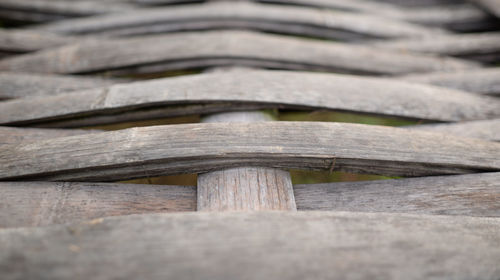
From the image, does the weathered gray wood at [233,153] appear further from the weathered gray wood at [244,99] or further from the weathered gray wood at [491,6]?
the weathered gray wood at [491,6]

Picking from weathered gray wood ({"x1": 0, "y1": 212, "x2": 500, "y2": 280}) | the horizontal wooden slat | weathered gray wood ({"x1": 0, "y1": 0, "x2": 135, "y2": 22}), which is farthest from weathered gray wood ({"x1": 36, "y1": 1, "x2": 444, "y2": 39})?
weathered gray wood ({"x1": 0, "y1": 212, "x2": 500, "y2": 280})

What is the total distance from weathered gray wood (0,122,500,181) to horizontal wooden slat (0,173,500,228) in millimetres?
18

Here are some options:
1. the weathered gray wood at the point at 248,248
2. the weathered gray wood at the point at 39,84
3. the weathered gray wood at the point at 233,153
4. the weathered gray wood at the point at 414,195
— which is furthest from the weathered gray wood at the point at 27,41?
the weathered gray wood at the point at 414,195

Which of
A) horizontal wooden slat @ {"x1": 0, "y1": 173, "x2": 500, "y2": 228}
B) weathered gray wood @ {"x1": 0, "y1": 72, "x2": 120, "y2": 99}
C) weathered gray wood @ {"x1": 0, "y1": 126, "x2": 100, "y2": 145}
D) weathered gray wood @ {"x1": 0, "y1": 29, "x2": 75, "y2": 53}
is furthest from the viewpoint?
weathered gray wood @ {"x1": 0, "y1": 29, "x2": 75, "y2": 53}

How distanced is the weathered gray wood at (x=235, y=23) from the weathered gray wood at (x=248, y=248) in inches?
26.9

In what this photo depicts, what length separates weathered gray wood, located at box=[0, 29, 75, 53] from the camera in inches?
34.0

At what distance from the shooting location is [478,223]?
0.46 m

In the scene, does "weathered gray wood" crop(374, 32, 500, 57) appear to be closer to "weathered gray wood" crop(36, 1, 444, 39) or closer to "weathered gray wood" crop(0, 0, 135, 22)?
"weathered gray wood" crop(36, 1, 444, 39)

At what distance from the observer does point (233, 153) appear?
0.49 m

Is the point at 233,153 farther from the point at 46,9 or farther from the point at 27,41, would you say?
the point at 46,9

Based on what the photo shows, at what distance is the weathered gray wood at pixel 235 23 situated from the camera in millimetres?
957

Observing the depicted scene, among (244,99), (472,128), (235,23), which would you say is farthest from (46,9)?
(472,128)

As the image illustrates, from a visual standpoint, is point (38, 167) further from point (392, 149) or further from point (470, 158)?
point (470, 158)

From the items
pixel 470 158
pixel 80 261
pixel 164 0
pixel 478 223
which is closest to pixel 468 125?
pixel 470 158
